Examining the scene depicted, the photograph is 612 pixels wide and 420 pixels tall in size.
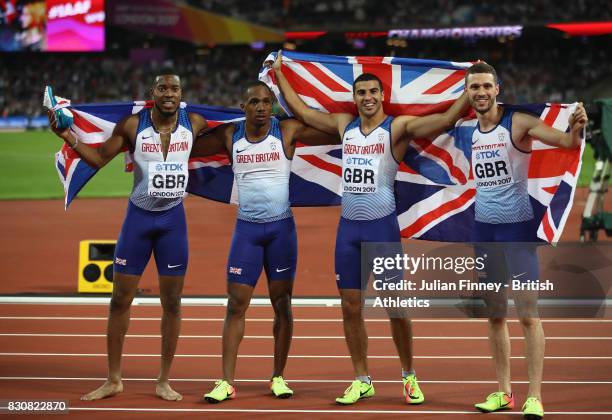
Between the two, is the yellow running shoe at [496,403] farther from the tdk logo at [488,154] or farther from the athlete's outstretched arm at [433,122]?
the athlete's outstretched arm at [433,122]

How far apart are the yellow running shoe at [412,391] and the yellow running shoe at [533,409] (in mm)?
760

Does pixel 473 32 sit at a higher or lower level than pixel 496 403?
higher

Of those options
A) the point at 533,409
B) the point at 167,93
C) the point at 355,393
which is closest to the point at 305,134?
the point at 167,93

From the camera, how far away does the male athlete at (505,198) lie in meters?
6.70

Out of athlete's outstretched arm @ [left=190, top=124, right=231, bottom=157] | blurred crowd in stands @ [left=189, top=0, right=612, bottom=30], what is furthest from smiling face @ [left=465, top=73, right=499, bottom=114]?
blurred crowd in stands @ [left=189, top=0, right=612, bottom=30]

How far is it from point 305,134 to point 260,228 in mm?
742

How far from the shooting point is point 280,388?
285 inches

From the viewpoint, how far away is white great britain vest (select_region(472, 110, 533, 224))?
6.85 meters

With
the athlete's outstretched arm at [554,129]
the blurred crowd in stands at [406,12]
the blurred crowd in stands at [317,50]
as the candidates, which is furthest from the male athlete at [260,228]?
the blurred crowd in stands at [406,12]

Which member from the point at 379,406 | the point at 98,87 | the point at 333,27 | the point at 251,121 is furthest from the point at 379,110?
the point at 98,87

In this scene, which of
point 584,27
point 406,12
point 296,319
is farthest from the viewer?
point 406,12

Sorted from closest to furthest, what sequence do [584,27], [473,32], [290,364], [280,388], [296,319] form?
[280,388], [290,364], [296,319], [584,27], [473,32]

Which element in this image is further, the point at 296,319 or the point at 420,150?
the point at 296,319

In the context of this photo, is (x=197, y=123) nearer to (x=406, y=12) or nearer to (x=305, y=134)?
(x=305, y=134)
